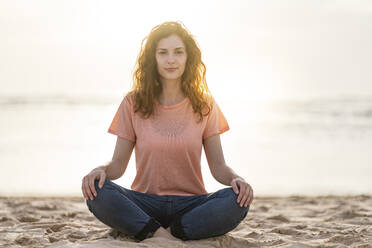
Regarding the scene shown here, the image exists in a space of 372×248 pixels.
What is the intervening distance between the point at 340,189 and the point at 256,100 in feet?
57.6

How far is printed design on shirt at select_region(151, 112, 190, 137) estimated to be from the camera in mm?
3221

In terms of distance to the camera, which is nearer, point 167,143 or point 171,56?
point 167,143

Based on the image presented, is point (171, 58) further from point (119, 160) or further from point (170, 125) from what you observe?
point (119, 160)

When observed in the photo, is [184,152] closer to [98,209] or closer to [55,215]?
[98,209]

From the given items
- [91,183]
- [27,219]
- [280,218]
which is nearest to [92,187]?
[91,183]

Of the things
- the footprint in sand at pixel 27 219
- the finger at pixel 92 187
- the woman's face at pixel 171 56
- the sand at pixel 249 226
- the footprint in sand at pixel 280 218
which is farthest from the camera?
the footprint in sand at pixel 280 218

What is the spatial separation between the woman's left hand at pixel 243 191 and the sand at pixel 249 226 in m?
0.33

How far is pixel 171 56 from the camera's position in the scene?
3283 mm

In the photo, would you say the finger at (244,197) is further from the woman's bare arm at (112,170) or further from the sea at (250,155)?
the sea at (250,155)

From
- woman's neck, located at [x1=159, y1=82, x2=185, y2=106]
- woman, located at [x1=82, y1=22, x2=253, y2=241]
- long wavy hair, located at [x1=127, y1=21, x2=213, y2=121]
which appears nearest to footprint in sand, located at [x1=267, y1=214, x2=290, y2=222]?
woman, located at [x1=82, y1=22, x2=253, y2=241]

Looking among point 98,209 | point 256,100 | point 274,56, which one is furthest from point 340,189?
point 274,56

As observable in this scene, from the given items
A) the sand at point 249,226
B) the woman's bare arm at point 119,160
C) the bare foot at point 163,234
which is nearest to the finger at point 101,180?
the woman's bare arm at point 119,160

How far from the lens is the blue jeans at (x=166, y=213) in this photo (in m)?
3.01

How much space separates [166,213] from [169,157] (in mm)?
356
